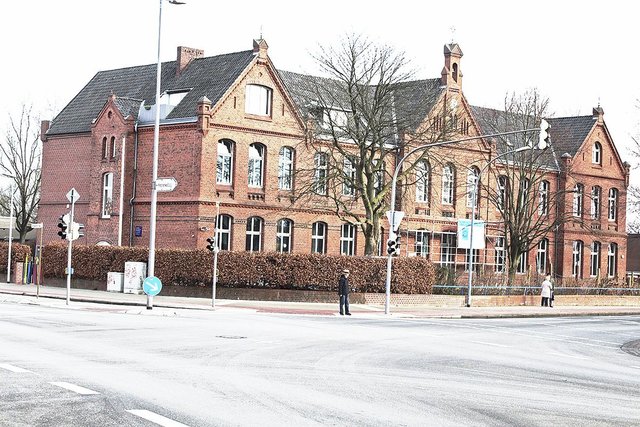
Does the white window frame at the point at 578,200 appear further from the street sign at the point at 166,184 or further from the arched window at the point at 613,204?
the street sign at the point at 166,184

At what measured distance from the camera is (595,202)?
72.1 meters

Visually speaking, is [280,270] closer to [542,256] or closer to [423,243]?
[423,243]

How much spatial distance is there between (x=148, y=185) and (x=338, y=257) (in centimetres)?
1324

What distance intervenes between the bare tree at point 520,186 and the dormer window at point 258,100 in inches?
522

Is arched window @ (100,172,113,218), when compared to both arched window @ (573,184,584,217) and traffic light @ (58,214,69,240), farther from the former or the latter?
arched window @ (573,184,584,217)

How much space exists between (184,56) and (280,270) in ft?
59.3

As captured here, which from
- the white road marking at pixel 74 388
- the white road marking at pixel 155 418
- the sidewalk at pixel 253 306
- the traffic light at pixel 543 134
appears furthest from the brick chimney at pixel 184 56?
the white road marking at pixel 155 418

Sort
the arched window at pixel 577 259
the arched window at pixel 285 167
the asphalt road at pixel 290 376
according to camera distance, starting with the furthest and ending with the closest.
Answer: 1. the arched window at pixel 577 259
2. the arched window at pixel 285 167
3. the asphalt road at pixel 290 376

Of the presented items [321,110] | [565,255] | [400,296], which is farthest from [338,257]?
[565,255]

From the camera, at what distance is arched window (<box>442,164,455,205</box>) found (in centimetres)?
6262

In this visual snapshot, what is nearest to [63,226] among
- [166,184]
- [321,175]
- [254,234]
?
[166,184]

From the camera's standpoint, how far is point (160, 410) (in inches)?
439

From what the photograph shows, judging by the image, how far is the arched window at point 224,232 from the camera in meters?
51.9

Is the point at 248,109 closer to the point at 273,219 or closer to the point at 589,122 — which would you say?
the point at 273,219
